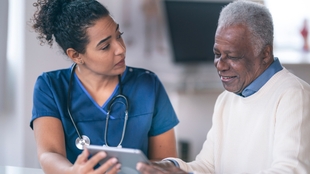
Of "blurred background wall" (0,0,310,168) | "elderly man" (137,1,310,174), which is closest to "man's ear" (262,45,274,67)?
"elderly man" (137,1,310,174)

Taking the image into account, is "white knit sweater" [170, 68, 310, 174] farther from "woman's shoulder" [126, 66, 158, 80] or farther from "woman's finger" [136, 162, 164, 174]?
"woman's shoulder" [126, 66, 158, 80]

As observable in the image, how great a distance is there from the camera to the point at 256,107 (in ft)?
3.35

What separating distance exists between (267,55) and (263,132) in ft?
0.84

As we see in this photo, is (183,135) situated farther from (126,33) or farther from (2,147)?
(2,147)

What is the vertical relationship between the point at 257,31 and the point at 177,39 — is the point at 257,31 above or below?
above

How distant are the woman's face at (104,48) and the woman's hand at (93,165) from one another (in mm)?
466

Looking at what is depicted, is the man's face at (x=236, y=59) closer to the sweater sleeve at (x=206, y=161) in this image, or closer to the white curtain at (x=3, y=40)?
the sweater sleeve at (x=206, y=161)

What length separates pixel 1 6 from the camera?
200cm

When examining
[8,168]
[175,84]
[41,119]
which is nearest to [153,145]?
[41,119]

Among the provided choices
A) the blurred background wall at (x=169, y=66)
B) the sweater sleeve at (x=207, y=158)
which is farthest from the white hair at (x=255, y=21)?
the blurred background wall at (x=169, y=66)

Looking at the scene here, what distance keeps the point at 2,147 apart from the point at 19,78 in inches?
20.1

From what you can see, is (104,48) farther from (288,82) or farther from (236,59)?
(288,82)

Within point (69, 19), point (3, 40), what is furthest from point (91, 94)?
point (3, 40)

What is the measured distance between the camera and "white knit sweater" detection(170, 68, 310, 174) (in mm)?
818
